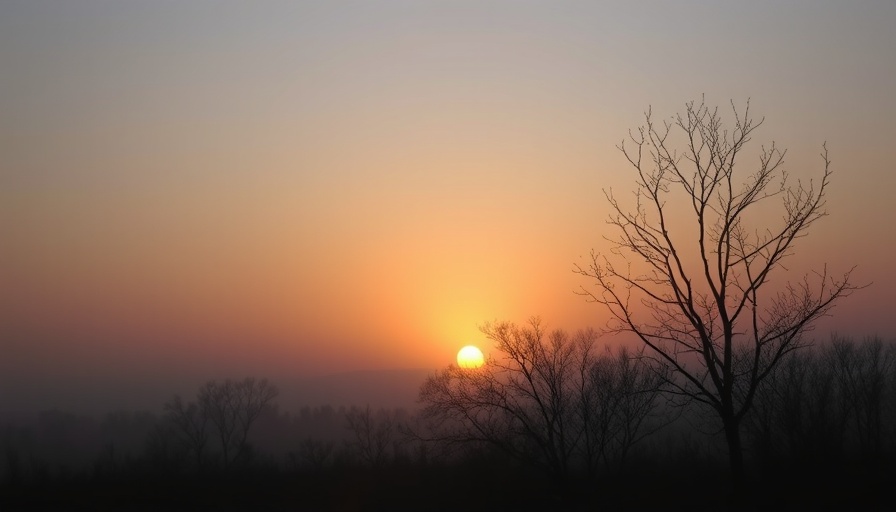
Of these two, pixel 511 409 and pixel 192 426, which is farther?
pixel 192 426

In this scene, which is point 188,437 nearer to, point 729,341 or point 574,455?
point 574,455

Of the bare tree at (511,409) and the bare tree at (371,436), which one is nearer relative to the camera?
the bare tree at (511,409)

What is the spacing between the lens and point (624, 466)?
32.9 m

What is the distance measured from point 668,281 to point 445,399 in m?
14.9

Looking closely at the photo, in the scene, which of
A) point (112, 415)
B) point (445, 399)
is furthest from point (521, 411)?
point (112, 415)

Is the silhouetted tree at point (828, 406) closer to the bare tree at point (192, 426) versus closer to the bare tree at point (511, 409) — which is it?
the bare tree at point (511, 409)

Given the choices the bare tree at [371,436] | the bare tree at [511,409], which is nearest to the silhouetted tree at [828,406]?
the bare tree at [511,409]

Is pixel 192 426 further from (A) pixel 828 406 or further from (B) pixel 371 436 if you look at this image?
(A) pixel 828 406

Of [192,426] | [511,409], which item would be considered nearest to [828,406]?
[511,409]

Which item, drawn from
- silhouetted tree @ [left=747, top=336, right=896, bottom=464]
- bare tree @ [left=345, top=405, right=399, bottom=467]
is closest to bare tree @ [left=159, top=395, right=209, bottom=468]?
bare tree @ [left=345, top=405, right=399, bottom=467]

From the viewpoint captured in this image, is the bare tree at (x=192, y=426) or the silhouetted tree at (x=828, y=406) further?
the bare tree at (x=192, y=426)

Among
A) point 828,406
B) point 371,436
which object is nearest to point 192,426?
point 371,436

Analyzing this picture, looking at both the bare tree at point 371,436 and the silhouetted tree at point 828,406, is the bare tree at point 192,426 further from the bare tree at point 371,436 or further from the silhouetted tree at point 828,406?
the silhouetted tree at point 828,406

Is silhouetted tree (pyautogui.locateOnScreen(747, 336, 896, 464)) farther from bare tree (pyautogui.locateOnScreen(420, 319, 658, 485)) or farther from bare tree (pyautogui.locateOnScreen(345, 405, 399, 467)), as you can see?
bare tree (pyautogui.locateOnScreen(345, 405, 399, 467))
